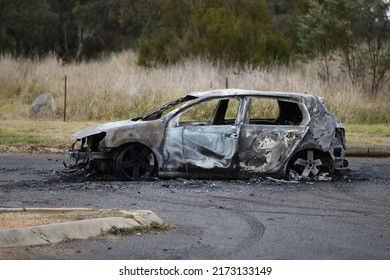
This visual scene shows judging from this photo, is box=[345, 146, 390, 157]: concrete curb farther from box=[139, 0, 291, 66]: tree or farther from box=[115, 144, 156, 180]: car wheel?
box=[139, 0, 291, 66]: tree

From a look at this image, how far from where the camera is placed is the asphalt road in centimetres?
838

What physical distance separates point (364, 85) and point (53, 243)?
21.4m

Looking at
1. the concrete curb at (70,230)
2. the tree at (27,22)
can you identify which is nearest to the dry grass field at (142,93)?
the concrete curb at (70,230)

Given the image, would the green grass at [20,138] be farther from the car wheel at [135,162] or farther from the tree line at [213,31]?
the tree line at [213,31]

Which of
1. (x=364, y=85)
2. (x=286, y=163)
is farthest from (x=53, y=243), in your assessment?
(x=364, y=85)

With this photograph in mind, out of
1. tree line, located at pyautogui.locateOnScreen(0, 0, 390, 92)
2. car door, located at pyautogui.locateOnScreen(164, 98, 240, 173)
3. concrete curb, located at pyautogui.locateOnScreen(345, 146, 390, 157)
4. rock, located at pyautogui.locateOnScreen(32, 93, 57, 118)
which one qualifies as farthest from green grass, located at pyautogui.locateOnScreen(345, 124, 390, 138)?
car door, located at pyautogui.locateOnScreen(164, 98, 240, 173)

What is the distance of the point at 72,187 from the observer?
1266cm

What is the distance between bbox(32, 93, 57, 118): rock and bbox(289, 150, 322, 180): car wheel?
11.2m

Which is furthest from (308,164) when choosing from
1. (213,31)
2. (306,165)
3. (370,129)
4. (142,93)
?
(213,31)

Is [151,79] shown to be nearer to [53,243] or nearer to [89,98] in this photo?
[89,98]

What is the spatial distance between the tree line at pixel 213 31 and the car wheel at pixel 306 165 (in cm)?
1440

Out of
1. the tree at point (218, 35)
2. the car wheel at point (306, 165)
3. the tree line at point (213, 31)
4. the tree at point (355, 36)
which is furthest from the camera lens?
the tree at point (218, 35)

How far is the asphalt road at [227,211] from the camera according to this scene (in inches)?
330

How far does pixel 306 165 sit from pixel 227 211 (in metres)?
3.18
